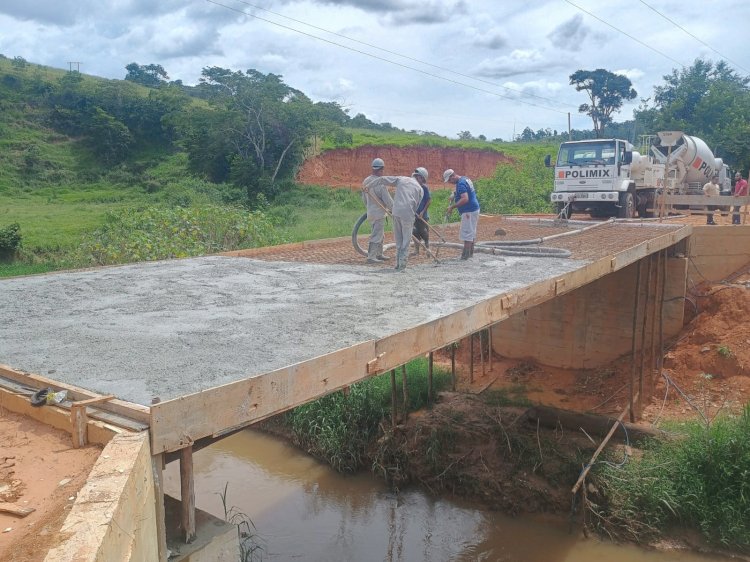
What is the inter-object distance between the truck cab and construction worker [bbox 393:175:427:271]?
8852 millimetres

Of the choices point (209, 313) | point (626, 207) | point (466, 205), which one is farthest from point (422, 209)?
point (626, 207)

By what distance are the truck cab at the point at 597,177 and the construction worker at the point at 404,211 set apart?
29.0ft

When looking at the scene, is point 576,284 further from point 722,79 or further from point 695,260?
point 722,79

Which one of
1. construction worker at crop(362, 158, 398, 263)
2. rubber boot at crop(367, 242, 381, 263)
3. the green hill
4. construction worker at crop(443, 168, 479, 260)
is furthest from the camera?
the green hill

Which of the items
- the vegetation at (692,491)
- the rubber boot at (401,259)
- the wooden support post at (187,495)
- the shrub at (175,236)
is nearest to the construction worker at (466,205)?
the rubber boot at (401,259)

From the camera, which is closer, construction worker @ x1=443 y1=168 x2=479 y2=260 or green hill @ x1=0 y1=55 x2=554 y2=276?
construction worker @ x1=443 y1=168 x2=479 y2=260

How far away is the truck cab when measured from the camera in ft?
51.0

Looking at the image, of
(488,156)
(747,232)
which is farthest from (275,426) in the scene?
(488,156)

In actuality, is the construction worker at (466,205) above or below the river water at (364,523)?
above

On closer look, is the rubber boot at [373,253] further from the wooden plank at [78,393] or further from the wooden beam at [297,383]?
the wooden plank at [78,393]

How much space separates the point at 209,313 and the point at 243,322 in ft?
1.58

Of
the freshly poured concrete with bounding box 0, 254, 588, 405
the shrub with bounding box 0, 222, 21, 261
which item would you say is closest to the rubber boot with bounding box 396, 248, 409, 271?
the freshly poured concrete with bounding box 0, 254, 588, 405

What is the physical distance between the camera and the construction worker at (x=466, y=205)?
8000 mm

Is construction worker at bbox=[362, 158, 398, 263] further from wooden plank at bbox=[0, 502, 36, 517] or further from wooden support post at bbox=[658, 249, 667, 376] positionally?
wooden support post at bbox=[658, 249, 667, 376]
